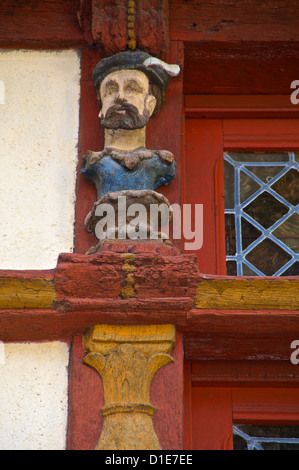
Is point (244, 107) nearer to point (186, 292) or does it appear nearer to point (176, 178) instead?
point (176, 178)

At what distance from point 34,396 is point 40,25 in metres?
1.42

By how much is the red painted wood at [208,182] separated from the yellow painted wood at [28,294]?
2.15 ft

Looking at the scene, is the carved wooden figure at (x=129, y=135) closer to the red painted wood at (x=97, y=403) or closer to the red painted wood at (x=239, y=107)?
the red painted wood at (x=239, y=107)

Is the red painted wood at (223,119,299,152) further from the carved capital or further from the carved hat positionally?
the carved capital

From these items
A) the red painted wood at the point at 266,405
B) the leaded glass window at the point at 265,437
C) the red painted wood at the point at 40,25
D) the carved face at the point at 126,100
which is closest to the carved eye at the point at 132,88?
the carved face at the point at 126,100

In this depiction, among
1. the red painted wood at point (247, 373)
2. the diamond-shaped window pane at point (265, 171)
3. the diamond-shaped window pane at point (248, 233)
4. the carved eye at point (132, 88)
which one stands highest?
the carved eye at point (132, 88)

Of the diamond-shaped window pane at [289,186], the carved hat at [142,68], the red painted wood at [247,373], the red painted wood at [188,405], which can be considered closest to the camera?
the red painted wood at [188,405]

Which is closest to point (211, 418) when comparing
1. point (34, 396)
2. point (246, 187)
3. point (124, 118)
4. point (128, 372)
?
point (128, 372)

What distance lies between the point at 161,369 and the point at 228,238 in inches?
28.8

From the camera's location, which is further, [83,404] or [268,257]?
[268,257]

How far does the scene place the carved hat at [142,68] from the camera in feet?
10.8

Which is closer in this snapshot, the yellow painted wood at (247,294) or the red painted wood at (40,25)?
the yellow painted wood at (247,294)

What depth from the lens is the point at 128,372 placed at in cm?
276

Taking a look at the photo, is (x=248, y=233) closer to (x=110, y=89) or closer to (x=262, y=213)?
(x=262, y=213)
